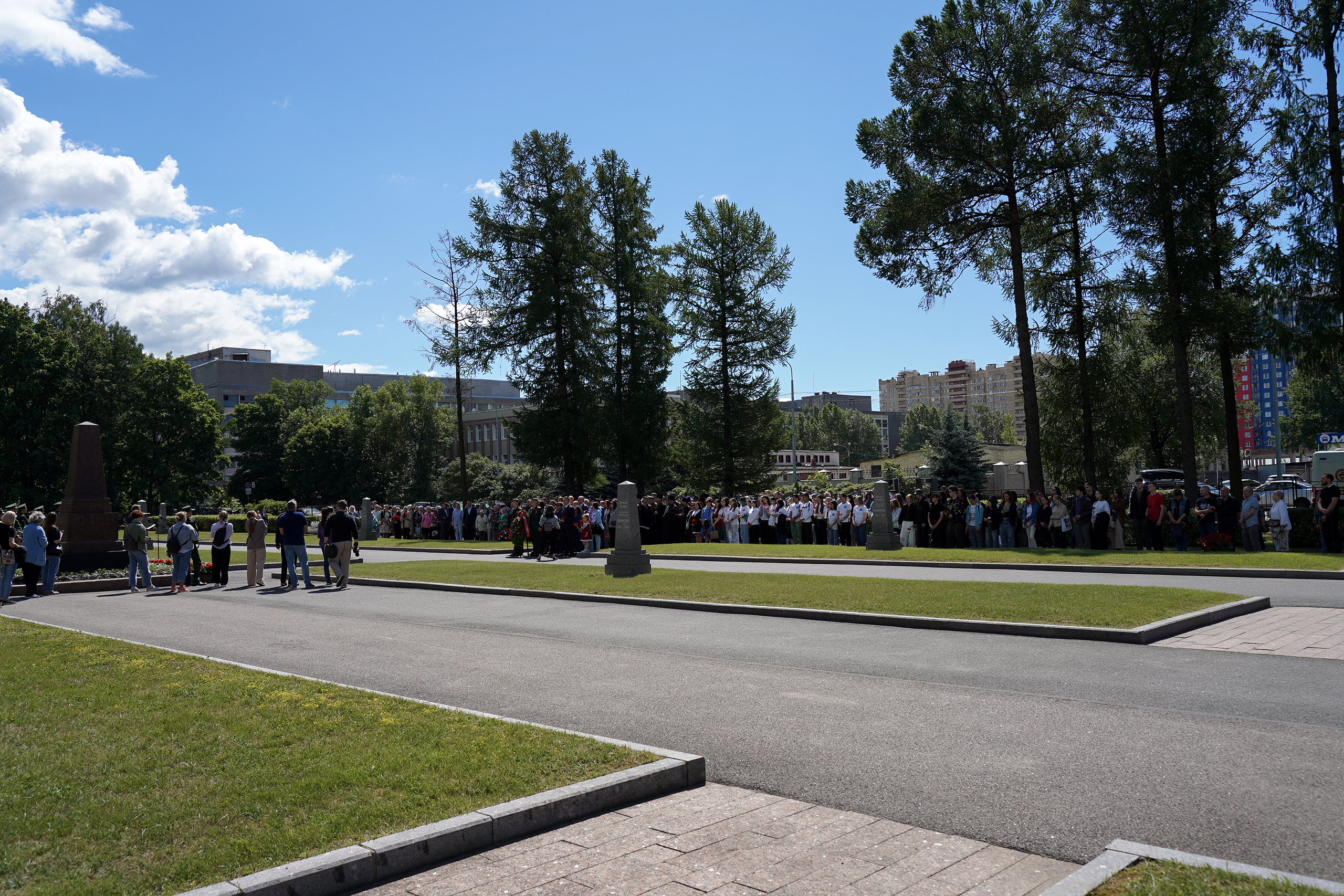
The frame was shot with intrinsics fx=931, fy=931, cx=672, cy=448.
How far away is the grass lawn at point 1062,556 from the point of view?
57.8 ft

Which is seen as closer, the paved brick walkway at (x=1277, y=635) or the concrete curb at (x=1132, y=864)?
the concrete curb at (x=1132, y=864)

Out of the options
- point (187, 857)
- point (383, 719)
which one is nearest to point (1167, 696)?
point (383, 719)

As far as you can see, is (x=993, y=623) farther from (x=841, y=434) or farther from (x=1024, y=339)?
(x=841, y=434)

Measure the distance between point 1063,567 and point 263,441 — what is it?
83.9 meters

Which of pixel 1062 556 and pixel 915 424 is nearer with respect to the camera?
pixel 1062 556

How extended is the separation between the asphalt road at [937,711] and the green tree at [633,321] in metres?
31.6

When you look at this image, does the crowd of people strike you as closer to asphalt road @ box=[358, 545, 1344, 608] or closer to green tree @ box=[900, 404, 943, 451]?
asphalt road @ box=[358, 545, 1344, 608]

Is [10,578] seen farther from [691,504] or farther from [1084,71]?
[1084,71]

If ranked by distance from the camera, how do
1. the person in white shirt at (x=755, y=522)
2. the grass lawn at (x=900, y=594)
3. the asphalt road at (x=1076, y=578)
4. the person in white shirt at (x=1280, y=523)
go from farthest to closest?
1. the person in white shirt at (x=755, y=522)
2. the person in white shirt at (x=1280, y=523)
3. the asphalt road at (x=1076, y=578)
4. the grass lawn at (x=900, y=594)

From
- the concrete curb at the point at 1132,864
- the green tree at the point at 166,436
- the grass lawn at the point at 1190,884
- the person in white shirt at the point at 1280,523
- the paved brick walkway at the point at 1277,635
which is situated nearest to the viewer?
the grass lawn at the point at 1190,884

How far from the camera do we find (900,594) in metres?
13.9

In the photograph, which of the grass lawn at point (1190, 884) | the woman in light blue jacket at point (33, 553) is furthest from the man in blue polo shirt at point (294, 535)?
the grass lawn at point (1190, 884)

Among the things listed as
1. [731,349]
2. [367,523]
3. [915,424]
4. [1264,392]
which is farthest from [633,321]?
[1264,392]

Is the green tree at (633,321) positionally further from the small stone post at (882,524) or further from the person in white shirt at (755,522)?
the small stone post at (882,524)
